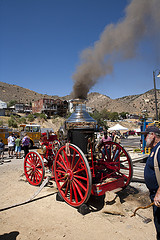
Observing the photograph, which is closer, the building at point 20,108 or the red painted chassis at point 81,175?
the red painted chassis at point 81,175

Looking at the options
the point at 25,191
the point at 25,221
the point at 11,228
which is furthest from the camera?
the point at 25,191

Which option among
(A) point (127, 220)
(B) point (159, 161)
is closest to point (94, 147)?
(A) point (127, 220)

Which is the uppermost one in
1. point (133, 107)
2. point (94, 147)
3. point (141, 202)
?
point (133, 107)

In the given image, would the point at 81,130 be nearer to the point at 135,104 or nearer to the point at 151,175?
the point at 151,175

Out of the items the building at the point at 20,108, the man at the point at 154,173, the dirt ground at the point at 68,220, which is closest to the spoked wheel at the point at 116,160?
the dirt ground at the point at 68,220

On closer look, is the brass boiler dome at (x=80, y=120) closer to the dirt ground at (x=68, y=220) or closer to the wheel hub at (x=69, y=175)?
the wheel hub at (x=69, y=175)

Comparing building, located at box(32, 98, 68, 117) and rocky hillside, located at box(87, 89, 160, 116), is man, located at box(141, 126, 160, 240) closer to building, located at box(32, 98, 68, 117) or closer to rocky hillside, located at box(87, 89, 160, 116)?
building, located at box(32, 98, 68, 117)

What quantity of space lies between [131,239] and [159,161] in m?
1.50

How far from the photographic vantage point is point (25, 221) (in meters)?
3.21

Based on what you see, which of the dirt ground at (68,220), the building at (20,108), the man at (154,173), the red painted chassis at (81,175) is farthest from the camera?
the building at (20,108)

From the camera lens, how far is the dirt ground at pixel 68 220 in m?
2.77

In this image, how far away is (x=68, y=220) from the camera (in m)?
3.19

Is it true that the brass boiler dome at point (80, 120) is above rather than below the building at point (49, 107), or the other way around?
below

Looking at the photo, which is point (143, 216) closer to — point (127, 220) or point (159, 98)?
point (127, 220)
